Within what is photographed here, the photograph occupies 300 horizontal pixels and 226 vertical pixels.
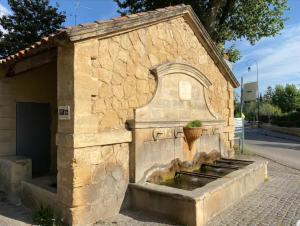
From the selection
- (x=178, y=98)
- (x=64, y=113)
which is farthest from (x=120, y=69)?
(x=178, y=98)

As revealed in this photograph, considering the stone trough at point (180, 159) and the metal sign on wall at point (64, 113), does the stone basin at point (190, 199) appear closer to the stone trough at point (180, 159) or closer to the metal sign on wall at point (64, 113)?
the stone trough at point (180, 159)

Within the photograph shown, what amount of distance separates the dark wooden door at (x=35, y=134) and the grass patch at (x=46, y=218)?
2.50 metres

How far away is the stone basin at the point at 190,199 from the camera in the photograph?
15.0 ft

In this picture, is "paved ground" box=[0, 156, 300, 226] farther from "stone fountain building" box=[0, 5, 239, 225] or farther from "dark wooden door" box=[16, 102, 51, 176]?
"dark wooden door" box=[16, 102, 51, 176]

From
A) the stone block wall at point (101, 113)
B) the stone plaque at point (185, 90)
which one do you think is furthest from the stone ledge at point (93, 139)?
the stone plaque at point (185, 90)

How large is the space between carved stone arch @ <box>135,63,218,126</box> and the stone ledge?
432mm

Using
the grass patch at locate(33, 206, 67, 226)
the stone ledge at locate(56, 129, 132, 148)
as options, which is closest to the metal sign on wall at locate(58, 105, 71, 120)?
the stone ledge at locate(56, 129, 132, 148)

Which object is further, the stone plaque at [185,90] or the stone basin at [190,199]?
the stone plaque at [185,90]

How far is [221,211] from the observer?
5312 mm

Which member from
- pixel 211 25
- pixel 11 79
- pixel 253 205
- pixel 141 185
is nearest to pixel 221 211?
pixel 253 205

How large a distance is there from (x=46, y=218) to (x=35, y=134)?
3.32 meters

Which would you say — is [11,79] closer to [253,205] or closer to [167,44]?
[167,44]

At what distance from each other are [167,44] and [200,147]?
2.90 metres

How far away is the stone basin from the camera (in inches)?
181
